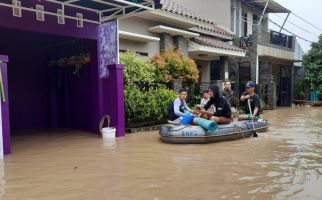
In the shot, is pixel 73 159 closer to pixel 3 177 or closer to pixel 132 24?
pixel 3 177

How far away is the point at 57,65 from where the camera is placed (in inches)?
440

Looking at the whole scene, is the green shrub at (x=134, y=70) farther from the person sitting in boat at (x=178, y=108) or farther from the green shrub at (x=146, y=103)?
the person sitting in boat at (x=178, y=108)

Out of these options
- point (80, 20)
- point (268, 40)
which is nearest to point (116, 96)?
point (80, 20)

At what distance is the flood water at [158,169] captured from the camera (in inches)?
189

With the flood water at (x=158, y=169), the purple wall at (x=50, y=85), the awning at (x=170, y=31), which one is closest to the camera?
the flood water at (x=158, y=169)

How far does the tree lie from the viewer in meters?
22.2

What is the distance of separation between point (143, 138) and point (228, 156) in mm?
3021

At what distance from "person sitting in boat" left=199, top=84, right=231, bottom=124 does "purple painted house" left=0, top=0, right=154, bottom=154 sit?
7.83 ft

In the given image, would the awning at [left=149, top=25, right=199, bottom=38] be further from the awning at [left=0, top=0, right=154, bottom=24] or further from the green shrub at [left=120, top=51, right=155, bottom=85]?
the awning at [left=0, top=0, right=154, bottom=24]

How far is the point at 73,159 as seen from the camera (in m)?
6.98

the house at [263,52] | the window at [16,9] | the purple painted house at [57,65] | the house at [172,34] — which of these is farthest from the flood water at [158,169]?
the house at [263,52]

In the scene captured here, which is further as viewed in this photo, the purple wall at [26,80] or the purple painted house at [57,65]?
the purple wall at [26,80]

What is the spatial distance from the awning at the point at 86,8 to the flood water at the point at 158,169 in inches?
124

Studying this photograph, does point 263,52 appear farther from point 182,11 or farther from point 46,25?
point 46,25
